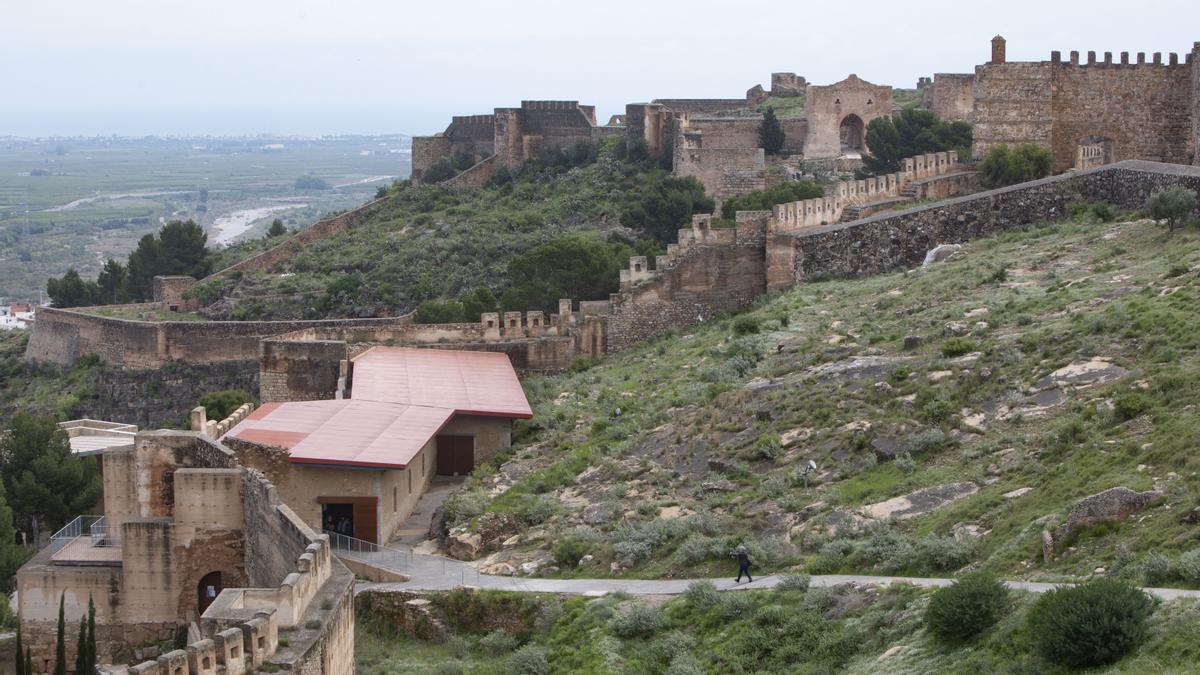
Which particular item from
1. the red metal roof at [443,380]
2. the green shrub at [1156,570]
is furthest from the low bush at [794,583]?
the red metal roof at [443,380]

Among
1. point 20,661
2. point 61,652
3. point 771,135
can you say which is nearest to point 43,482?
point 20,661

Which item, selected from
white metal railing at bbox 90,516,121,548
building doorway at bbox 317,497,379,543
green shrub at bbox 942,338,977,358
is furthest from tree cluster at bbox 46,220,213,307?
green shrub at bbox 942,338,977,358

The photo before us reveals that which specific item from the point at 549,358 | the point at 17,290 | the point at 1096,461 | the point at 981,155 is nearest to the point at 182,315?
the point at 549,358

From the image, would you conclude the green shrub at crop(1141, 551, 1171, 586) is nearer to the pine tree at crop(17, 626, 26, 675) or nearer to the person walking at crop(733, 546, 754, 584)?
the person walking at crop(733, 546, 754, 584)

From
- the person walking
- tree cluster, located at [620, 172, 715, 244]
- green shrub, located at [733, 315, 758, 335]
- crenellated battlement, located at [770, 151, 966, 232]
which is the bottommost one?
the person walking

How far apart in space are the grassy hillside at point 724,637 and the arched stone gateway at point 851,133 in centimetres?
3327

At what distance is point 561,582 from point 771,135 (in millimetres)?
32965

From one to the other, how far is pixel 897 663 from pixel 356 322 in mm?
34351

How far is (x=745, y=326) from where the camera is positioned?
103 feet

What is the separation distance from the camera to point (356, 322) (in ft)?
161

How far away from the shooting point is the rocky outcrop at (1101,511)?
17.1m

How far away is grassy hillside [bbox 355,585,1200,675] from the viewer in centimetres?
1500

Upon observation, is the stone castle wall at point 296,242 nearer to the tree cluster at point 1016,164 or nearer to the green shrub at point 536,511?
the tree cluster at point 1016,164

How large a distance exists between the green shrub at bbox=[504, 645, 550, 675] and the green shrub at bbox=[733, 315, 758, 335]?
453 inches
